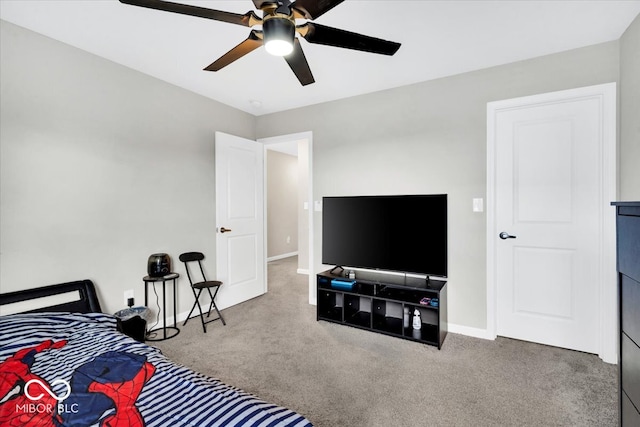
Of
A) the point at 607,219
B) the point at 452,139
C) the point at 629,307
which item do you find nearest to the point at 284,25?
the point at 629,307

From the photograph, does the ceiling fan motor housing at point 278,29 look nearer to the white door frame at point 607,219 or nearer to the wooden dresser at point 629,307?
the wooden dresser at point 629,307

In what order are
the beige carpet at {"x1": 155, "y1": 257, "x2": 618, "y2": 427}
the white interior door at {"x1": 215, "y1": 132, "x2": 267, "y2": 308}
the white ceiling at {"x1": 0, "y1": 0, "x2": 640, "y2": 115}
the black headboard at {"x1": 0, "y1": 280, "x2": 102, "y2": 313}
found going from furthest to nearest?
the white interior door at {"x1": 215, "y1": 132, "x2": 267, "y2": 308}
the black headboard at {"x1": 0, "y1": 280, "x2": 102, "y2": 313}
the white ceiling at {"x1": 0, "y1": 0, "x2": 640, "y2": 115}
the beige carpet at {"x1": 155, "y1": 257, "x2": 618, "y2": 427}

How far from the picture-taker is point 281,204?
23.5ft

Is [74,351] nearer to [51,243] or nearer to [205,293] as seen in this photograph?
[51,243]

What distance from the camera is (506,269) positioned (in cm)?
282

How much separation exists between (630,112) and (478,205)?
120cm

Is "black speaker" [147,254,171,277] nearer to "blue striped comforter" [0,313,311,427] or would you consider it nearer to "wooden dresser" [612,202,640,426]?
"blue striped comforter" [0,313,311,427]

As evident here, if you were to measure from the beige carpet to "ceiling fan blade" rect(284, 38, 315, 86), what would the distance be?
2.11m

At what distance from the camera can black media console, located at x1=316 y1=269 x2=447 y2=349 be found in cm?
277

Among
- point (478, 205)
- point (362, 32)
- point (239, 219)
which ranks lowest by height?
point (239, 219)

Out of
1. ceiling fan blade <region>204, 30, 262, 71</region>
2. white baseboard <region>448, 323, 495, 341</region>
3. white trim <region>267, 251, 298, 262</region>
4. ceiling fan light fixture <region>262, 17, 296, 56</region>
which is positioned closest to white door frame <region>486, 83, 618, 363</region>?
white baseboard <region>448, 323, 495, 341</region>

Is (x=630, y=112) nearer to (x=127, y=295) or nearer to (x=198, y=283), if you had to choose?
(x=198, y=283)

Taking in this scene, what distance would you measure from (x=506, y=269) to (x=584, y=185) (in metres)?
0.93

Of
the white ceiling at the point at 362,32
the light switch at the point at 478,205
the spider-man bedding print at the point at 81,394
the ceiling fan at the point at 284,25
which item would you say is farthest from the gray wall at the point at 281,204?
the spider-man bedding print at the point at 81,394
